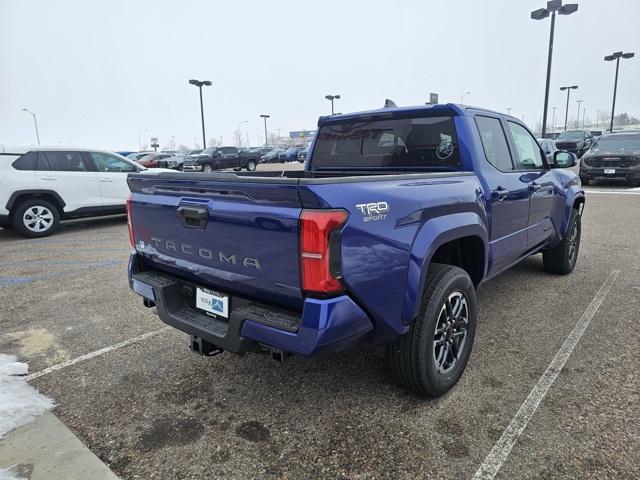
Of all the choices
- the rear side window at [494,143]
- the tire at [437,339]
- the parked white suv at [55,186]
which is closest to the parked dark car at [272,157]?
the parked white suv at [55,186]

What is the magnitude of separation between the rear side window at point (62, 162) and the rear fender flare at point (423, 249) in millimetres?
8575

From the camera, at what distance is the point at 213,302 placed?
2586 mm

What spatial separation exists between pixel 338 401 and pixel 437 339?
0.74 m

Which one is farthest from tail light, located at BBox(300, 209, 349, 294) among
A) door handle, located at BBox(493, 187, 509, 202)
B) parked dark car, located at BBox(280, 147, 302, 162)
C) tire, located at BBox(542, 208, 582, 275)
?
parked dark car, located at BBox(280, 147, 302, 162)

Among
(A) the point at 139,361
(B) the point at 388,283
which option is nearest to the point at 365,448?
(B) the point at 388,283

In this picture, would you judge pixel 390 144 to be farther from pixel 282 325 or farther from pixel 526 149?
pixel 282 325

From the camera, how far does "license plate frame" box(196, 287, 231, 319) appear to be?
8.23 feet

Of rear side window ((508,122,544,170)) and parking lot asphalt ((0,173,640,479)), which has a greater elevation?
rear side window ((508,122,544,170))

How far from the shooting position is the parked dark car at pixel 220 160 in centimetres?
2947

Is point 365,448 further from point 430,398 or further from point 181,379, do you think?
point 181,379

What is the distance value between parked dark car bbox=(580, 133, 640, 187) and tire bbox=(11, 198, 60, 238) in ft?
48.9

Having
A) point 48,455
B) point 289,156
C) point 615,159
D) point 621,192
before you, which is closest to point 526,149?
point 48,455

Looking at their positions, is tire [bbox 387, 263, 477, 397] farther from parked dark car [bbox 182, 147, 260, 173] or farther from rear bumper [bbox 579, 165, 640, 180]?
parked dark car [bbox 182, 147, 260, 173]

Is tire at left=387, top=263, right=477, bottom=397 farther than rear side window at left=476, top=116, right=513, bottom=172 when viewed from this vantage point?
No
